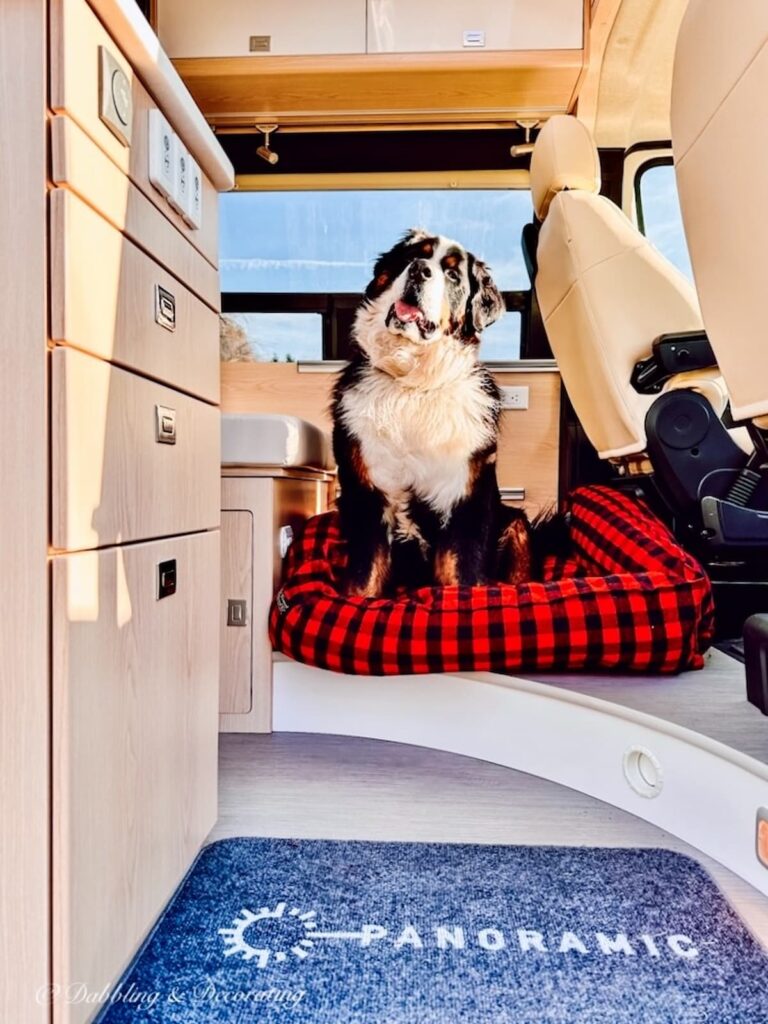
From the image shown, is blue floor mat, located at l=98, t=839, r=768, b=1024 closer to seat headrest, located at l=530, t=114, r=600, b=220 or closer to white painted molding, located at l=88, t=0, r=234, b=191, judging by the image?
white painted molding, located at l=88, t=0, r=234, b=191

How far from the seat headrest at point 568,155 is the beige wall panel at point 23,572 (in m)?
1.49

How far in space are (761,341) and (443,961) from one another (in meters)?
0.86

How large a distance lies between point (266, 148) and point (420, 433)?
1396mm

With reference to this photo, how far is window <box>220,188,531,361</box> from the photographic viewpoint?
241 centimetres

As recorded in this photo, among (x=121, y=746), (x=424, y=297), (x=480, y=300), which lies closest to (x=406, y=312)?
(x=424, y=297)

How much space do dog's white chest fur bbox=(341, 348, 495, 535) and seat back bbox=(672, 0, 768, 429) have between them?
61 cm

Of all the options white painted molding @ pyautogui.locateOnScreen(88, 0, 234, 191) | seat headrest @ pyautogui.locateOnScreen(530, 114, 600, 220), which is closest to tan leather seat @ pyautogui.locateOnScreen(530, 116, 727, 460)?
seat headrest @ pyautogui.locateOnScreen(530, 114, 600, 220)

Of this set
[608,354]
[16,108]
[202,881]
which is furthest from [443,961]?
[608,354]

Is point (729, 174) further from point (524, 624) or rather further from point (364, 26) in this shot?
point (364, 26)

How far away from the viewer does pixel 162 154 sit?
0.80 m

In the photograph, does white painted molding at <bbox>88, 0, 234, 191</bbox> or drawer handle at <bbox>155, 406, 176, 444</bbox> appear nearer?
white painted molding at <bbox>88, 0, 234, 191</bbox>

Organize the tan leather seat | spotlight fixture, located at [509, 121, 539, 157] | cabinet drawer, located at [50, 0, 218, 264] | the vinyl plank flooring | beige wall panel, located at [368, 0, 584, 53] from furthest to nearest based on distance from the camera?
spotlight fixture, located at [509, 121, 539, 157], beige wall panel, located at [368, 0, 584, 53], the tan leather seat, the vinyl plank flooring, cabinet drawer, located at [50, 0, 218, 264]

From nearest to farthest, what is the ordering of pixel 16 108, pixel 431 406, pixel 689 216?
pixel 16 108
pixel 689 216
pixel 431 406

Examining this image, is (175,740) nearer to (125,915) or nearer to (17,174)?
(125,915)
